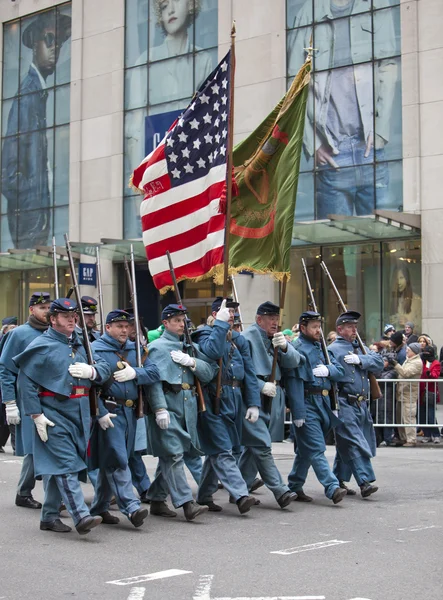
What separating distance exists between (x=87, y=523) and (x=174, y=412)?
5.02ft

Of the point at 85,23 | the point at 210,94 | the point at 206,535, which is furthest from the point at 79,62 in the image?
the point at 206,535

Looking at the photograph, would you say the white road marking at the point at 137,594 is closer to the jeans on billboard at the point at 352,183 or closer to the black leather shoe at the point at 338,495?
the black leather shoe at the point at 338,495

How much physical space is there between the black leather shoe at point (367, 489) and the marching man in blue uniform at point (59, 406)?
2.99 m

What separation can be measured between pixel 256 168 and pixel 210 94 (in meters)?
0.91

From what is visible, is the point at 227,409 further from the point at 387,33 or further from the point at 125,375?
the point at 387,33

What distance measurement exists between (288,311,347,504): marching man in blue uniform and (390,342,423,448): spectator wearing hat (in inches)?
229

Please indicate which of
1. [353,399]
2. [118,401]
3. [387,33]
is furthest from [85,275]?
[118,401]

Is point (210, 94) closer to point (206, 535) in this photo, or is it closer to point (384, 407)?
point (206, 535)

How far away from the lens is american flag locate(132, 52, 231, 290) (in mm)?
9875

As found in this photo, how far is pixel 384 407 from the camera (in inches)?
612

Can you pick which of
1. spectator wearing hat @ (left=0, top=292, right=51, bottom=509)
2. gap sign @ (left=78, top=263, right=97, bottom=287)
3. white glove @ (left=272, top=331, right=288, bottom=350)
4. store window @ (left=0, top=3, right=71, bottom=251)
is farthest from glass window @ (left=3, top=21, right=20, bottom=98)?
white glove @ (left=272, top=331, right=288, bottom=350)

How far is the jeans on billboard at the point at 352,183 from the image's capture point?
78.3 feet

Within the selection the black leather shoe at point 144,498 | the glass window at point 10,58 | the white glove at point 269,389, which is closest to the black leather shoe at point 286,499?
the white glove at point 269,389

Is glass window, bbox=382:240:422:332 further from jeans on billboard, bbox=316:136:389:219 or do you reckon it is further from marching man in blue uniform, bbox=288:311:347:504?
marching man in blue uniform, bbox=288:311:347:504
